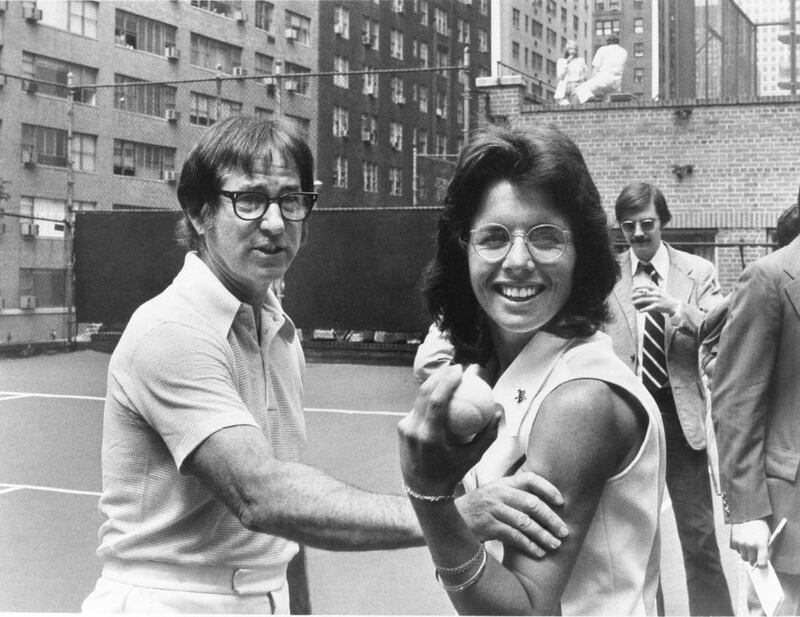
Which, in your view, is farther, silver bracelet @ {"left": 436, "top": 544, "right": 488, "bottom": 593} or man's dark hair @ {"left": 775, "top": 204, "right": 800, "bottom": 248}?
man's dark hair @ {"left": 775, "top": 204, "right": 800, "bottom": 248}

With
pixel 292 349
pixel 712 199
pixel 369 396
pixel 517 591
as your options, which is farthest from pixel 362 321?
pixel 517 591

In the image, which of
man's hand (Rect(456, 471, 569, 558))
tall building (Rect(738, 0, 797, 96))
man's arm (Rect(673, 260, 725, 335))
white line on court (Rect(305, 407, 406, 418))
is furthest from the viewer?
tall building (Rect(738, 0, 797, 96))

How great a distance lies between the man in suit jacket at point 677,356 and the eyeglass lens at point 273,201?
83.2 inches

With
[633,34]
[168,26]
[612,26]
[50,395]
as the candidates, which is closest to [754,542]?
[50,395]

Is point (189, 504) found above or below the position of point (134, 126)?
below

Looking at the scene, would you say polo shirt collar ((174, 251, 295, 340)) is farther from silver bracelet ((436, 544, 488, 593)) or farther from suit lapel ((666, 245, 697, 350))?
suit lapel ((666, 245, 697, 350))

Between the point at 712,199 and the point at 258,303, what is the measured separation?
14224 millimetres

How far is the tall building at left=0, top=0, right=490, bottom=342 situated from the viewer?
19.7m

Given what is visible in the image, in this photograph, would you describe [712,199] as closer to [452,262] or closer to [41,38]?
[452,262]

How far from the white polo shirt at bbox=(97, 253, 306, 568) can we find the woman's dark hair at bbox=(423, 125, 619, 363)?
1.55 ft

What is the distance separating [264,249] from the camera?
2076 mm

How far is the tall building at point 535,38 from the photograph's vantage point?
14914 millimetres

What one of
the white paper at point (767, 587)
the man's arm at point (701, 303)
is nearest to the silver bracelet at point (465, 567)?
the white paper at point (767, 587)

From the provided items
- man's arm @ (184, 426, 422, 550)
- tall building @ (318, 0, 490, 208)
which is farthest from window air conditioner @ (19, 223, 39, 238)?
man's arm @ (184, 426, 422, 550)
